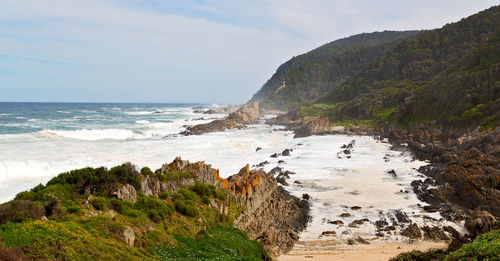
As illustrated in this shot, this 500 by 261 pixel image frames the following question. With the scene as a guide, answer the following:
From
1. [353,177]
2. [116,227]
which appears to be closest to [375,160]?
[353,177]

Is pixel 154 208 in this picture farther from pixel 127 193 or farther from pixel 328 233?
pixel 328 233

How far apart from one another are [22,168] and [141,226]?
29835mm

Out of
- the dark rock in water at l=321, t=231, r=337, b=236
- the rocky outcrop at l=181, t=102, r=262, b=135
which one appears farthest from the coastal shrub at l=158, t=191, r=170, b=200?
the rocky outcrop at l=181, t=102, r=262, b=135

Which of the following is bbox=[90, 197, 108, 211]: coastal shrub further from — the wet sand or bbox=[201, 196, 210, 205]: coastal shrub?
the wet sand

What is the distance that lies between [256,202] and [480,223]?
1558 cm

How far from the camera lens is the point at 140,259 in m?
11.7

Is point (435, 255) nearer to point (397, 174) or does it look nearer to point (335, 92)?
point (397, 174)

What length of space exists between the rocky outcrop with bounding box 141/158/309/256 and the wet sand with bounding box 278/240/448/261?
37.9 inches

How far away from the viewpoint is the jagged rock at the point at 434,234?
22266 millimetres

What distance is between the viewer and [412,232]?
2292 centimetres

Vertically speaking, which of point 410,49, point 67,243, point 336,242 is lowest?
point 336,242

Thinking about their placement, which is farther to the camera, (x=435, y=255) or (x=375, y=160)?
(x=375, y=160)

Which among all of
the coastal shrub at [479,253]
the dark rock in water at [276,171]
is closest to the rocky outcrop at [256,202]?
the dark rock in water at [276,171]

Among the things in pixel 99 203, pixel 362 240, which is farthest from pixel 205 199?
pixel 362 240
